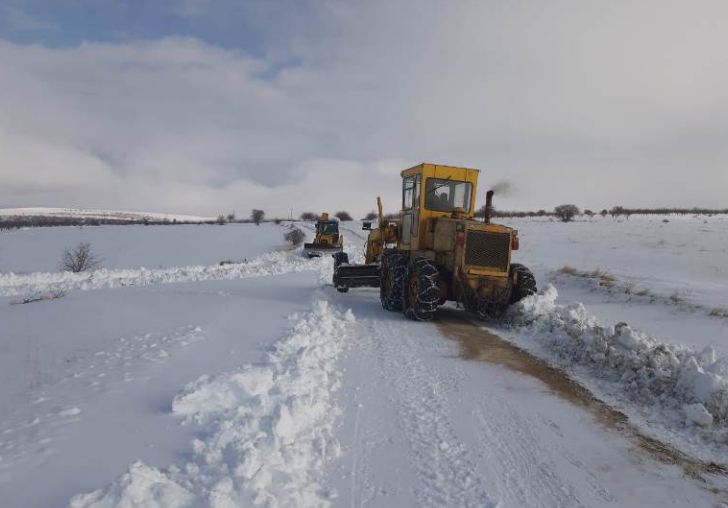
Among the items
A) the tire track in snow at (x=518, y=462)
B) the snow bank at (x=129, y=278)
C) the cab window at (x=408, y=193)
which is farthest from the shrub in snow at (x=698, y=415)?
the snow bank at (x=129, y=278)

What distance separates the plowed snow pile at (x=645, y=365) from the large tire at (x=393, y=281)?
2.92 metres

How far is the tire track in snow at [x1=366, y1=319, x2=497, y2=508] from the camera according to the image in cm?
338

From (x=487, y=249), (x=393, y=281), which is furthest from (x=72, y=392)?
(x=487, y=249)

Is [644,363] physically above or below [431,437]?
above

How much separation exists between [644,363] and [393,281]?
5.49 meters

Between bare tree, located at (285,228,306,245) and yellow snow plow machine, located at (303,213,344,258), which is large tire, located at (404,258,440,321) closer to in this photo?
yellow snow plow machine, located at (303,213,344,258)

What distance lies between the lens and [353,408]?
484 centimetres

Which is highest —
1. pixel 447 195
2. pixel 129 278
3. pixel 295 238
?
pixel 447 195

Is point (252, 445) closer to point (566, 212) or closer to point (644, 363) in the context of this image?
point (644, 363)

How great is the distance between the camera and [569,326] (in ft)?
25.2

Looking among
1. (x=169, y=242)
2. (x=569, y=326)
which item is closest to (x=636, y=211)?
(x=169, y=242)

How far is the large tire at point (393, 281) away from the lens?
10.4 metres

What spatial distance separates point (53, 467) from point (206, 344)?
3.45m

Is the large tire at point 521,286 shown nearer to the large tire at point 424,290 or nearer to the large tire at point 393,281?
the large tire at point 424,290
